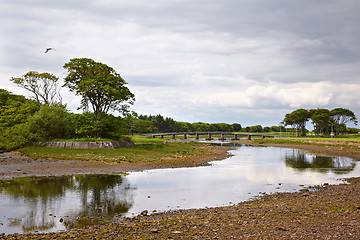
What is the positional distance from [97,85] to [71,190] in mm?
37936

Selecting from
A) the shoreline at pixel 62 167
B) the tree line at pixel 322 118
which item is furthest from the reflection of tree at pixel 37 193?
the tree line at pixel 322 118

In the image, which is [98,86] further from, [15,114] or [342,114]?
[342,114]

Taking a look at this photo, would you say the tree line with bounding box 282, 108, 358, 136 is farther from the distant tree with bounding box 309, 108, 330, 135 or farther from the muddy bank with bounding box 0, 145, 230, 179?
the muddy bank with bounding box 0, 145, 230, 179

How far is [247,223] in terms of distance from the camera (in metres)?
13.5

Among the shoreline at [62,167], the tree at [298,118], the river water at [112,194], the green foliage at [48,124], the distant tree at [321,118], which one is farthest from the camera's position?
the tree at [298,118]

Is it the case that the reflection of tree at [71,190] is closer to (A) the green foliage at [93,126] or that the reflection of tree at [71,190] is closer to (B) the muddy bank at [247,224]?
(B) the muddy bank at [247,224]

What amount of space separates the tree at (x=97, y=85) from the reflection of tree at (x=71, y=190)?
32183mm

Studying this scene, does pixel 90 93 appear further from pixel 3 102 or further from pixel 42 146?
pixel 3 102

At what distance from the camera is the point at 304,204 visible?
17.6 metres

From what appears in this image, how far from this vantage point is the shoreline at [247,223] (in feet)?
38.6

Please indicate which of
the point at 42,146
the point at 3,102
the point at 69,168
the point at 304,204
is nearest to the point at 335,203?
the point at 304,204

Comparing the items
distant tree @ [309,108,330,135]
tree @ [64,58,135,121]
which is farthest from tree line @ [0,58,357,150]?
distant tree @ [309,108,330,135]

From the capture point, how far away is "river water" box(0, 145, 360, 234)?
14852mm

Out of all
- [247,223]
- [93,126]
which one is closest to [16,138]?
[93,126]
